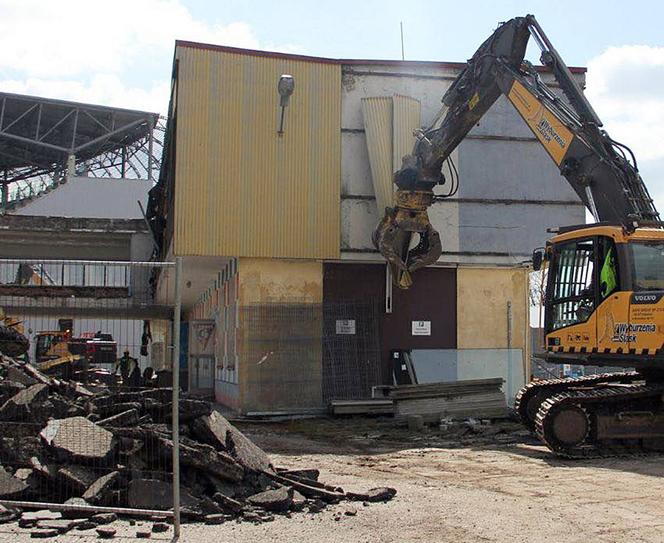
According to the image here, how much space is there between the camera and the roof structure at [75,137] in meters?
54.4

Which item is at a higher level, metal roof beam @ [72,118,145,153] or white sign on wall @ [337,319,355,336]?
metal roof beam @ [72,118,145,153]

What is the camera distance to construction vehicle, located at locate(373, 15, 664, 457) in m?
12.6

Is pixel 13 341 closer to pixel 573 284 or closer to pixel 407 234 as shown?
pixel 573 284

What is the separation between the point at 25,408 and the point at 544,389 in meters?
8.82

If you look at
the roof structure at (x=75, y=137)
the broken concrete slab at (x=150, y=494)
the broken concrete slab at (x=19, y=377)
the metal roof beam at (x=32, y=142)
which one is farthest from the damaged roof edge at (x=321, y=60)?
the metal roof beam at (x=32, y=142)

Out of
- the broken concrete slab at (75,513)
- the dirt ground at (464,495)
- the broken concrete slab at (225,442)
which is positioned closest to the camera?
the dirt ground at (464,495)

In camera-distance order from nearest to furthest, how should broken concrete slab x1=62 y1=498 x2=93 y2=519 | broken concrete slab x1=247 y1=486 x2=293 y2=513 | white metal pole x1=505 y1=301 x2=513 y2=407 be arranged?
broken concrete slab x1=62 y1=498 x2=93 y2=519 < broken concrete slab x1=247 y1=486 x2=293 y2=513 < white metal pole x1=505 y1=301 x2=513 y2=407

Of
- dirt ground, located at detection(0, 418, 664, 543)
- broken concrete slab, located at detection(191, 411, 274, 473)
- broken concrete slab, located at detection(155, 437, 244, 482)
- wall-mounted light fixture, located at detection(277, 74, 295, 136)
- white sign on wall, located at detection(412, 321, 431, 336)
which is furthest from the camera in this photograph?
white sign on wall, located at detection(412, 321, 431, 336)

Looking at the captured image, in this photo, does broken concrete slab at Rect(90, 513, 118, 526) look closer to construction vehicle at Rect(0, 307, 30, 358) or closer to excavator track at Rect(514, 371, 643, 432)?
construction vehicle at Rect(0, 307, 30, 358)

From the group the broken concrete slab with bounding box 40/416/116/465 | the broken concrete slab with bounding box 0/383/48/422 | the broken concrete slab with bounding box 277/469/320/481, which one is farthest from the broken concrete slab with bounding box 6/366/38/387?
the broken concrete slab with bounding box 277/469/320/481

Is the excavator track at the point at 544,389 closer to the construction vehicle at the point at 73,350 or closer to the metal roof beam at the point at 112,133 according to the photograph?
the construction vehicle at the point at 73,350

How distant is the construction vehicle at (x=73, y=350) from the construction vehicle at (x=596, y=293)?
22.1 ft

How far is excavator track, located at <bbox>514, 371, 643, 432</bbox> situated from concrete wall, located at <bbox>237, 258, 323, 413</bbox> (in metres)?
6.59

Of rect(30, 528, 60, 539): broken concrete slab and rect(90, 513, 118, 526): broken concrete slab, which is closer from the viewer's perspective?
rect(30, 528, 60, 539): broken concrete slab
